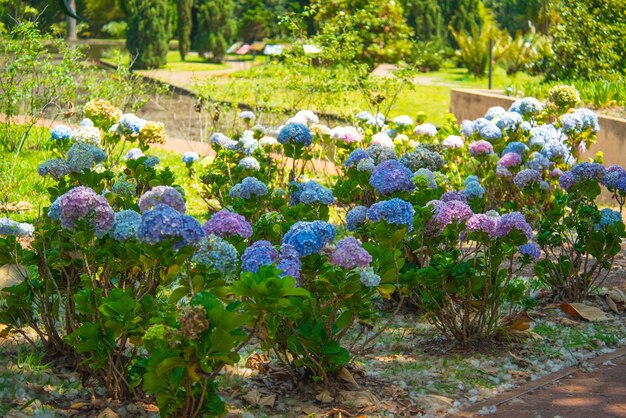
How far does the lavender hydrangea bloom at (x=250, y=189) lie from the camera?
4.74 m

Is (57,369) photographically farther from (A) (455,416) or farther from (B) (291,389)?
(A) (455,416)

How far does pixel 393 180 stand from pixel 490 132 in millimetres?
2858

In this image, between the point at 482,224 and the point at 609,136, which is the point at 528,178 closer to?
the point at 482,224

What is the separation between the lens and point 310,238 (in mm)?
3148

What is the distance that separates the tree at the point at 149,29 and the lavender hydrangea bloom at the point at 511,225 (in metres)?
23.6

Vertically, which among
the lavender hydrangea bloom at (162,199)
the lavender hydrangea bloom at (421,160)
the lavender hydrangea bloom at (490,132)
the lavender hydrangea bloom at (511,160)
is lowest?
the lavender hydrangea bloom at (511,160)

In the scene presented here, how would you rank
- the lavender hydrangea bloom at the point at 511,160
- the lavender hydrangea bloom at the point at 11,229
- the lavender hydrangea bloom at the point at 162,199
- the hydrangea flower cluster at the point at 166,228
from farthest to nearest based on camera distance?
1. the lavender hydrangea bloom at the point at 511,160
2. the lavender hydrangea bloom at the point at 11,229
3. the lavender hydrangea bloom at the point at 162,199
4. the hydrangea flower cluster at the point at 166,228

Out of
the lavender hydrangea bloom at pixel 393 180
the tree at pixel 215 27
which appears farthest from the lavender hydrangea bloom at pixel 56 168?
the tree at pixel 215 27

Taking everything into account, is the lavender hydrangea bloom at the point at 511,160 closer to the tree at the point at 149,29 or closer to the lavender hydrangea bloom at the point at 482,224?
the lavender hydrangea bloom at the point at 482,224

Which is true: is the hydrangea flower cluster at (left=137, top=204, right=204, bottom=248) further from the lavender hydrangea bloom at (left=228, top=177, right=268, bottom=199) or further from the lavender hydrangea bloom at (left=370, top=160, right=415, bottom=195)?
the lavender hydrangea bloom at (left=228, top=177, right=268, bottom=199)

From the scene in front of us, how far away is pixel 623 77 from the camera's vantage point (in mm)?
11758

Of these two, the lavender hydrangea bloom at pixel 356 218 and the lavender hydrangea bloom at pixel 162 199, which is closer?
the lavender hydrangea bloom at pixel 162 199

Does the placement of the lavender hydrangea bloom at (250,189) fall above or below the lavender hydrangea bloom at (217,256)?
below

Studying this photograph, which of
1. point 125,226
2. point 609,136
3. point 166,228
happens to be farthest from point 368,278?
point 609,136
